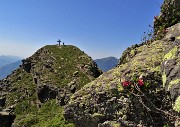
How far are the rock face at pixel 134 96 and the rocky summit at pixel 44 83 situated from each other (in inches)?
1647

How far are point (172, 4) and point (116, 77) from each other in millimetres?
9791

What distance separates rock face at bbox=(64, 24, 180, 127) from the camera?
13.0m

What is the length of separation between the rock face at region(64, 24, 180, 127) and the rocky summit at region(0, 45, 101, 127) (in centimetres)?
4185

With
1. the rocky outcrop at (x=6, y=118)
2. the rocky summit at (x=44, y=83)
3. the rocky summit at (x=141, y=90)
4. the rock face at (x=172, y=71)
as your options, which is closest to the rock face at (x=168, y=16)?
the rocky summit at (x=141, y=90)

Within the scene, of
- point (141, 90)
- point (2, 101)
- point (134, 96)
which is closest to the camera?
point (134, 96)

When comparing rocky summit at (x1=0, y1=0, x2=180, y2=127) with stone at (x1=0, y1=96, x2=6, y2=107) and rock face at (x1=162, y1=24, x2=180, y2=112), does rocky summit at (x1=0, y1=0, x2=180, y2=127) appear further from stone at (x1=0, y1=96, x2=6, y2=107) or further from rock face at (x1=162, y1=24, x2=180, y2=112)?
stone at (x1=0, y1=96, x2=6, y2=107)

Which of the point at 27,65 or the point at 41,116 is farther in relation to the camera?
the point at 27,65

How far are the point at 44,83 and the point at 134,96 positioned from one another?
6303cm

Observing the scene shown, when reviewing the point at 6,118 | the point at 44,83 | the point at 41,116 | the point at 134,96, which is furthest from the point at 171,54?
the point at 44,83

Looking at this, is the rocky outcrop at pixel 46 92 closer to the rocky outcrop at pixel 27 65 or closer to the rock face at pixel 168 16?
the rocky outcrop at pixel 27 65

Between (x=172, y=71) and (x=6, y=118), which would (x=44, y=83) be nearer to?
(x=6, y=118)

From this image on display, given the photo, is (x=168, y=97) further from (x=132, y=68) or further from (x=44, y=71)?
(x=44, y=71)

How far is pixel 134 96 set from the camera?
1386 cm

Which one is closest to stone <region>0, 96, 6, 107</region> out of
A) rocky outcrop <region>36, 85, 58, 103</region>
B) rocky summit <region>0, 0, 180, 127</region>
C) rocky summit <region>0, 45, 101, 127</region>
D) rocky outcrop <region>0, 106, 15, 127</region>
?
rocky summit <region>0, 45, 101, 127</region>
